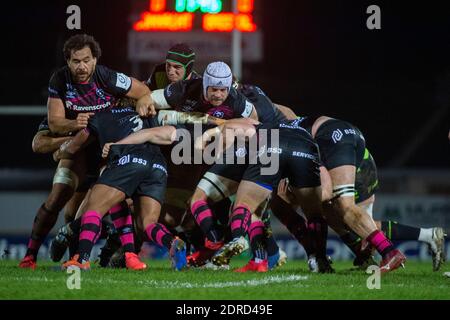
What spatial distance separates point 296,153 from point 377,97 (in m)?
11.3

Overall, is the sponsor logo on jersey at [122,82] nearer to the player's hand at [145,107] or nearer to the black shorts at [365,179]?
the player's hand at [145,107]

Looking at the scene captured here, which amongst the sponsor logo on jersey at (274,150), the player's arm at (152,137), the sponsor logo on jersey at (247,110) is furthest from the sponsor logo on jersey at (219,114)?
the sponsor logo on jersey at (274,150)

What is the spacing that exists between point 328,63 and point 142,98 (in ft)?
48.9

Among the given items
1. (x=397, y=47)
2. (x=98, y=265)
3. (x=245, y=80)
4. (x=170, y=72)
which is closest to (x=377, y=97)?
(x=245, y=80)

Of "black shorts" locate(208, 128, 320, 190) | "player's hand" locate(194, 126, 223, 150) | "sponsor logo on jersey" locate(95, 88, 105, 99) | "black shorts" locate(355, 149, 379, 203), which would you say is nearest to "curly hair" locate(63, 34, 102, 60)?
"sponsor logo on jersey" locate(95, 88, 105, 99)

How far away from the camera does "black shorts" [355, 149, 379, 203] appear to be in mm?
9508

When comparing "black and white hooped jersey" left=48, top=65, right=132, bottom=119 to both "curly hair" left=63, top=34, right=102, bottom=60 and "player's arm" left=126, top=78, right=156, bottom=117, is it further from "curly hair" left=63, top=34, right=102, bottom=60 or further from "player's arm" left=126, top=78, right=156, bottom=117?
"curly hair" left=63, top=34, right=102, bottom=60

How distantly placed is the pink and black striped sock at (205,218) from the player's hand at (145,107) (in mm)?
974

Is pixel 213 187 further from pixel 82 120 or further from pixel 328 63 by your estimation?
pixel 328 63

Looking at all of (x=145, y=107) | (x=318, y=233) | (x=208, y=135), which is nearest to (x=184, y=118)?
(x=208, y=135)

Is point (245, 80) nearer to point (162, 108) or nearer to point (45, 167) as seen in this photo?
point (45, 167)

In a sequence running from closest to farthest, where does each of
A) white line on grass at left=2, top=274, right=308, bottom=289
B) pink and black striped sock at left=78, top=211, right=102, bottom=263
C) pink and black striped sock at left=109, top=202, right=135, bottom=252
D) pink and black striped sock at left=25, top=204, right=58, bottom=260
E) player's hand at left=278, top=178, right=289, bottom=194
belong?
white line on grass at left=2, top=274, right=308, bottom=289 < pink and black striped sock at left=78, top=211, right=102, bottom=263 < pink and black striped sock at left=109, top=202, right=135, bottom=252 < player's hand at left=278, top=178, right=289, bottom=194 < pink and black striped sock at left=25, top=204, right=58, bottom=260

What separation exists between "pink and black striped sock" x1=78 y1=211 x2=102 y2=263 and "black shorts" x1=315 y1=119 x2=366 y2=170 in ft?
6.36

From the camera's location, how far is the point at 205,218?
8.62 m
